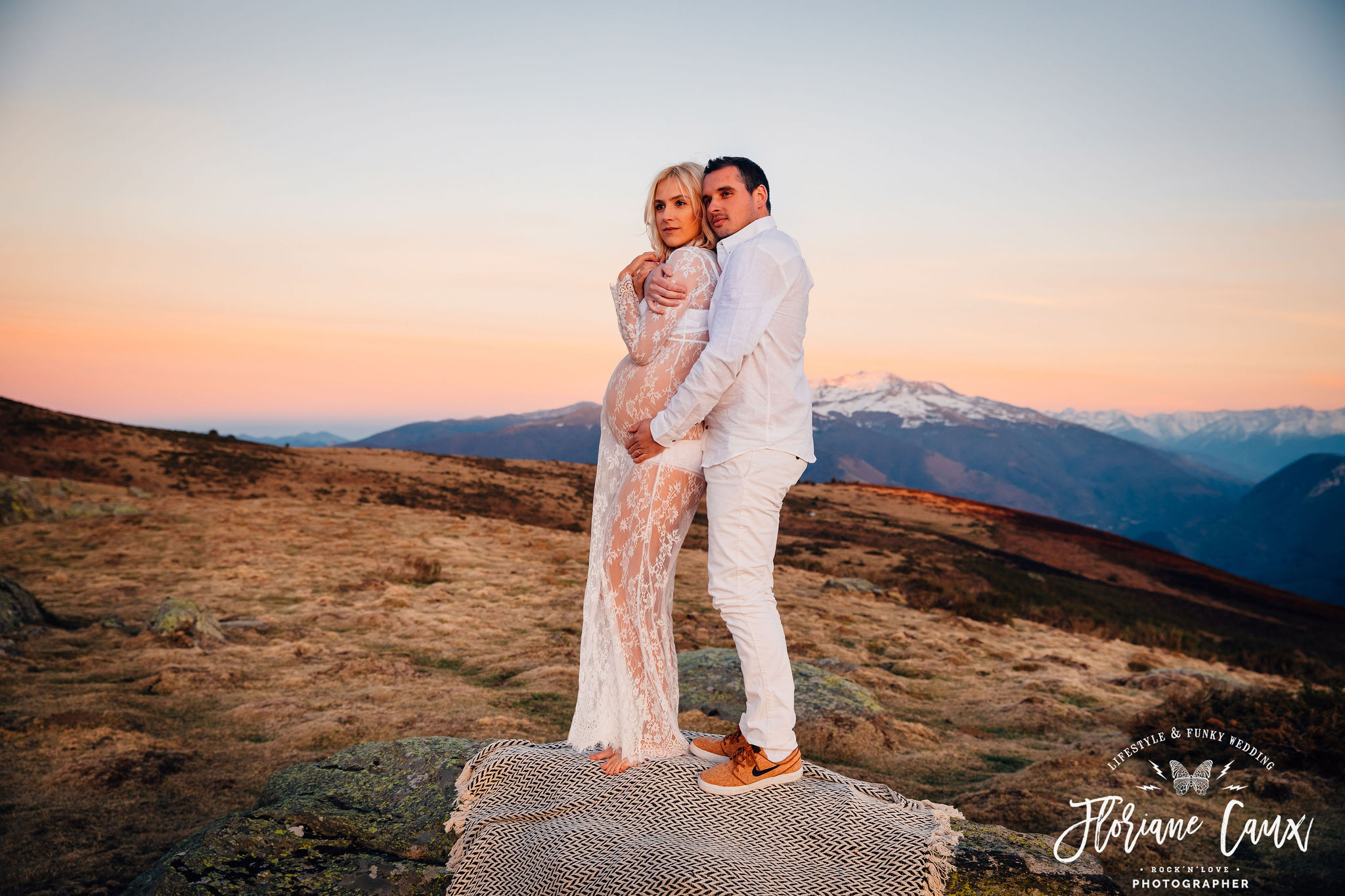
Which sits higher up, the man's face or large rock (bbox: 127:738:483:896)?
the man's face

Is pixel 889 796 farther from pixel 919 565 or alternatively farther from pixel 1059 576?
pixel 1059 576

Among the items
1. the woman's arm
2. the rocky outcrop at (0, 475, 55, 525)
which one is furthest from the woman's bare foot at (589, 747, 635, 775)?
the rocky outcrop at (0, 475, 55, 525)

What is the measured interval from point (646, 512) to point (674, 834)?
154 centimetres

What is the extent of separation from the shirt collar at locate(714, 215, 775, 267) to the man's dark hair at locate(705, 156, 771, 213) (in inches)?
6.1

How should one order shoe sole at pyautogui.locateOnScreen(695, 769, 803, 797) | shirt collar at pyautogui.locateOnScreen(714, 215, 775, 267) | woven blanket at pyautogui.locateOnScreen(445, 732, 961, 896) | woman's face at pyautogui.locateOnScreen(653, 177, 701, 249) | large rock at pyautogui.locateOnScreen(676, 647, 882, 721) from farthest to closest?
large rock at pyautogui.locateOnScreen(676, 647, 882, 721) → woman's face at pyautogui.locateOnScreen(653, 177, 701, 249) → shirt collar at pyautogui.locateOnScreen(714, 215, 775, 267) → shoe sole at pyautogui.locateOnScreen(695, 769, 803, 797) → woven blanket at pyautogui.locateOnScreen(445, 732, 961, 896)

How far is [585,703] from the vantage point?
4.21 meters

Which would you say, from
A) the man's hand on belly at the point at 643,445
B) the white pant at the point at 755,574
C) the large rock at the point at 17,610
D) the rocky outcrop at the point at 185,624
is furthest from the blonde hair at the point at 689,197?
the large rock at the point at 17,610

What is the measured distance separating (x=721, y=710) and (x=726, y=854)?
14.0ft

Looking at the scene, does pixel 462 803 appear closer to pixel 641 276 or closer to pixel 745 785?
pixel 745 785

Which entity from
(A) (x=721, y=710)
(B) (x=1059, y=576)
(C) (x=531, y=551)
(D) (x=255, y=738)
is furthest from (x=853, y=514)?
(D) (x=255, y=738)

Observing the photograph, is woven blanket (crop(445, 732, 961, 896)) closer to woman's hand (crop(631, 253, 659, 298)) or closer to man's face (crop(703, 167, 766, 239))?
woman's hand (crop(631, 253, 659, 298))

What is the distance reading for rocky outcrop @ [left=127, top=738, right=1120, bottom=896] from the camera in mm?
2996

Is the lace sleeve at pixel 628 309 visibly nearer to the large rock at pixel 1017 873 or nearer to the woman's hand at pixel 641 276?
the woman's hand at pixel 641 276

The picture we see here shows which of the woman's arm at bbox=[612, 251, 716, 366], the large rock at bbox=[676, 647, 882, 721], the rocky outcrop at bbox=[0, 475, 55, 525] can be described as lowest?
the large rock at bbox=[676, 647, 882, 721]
